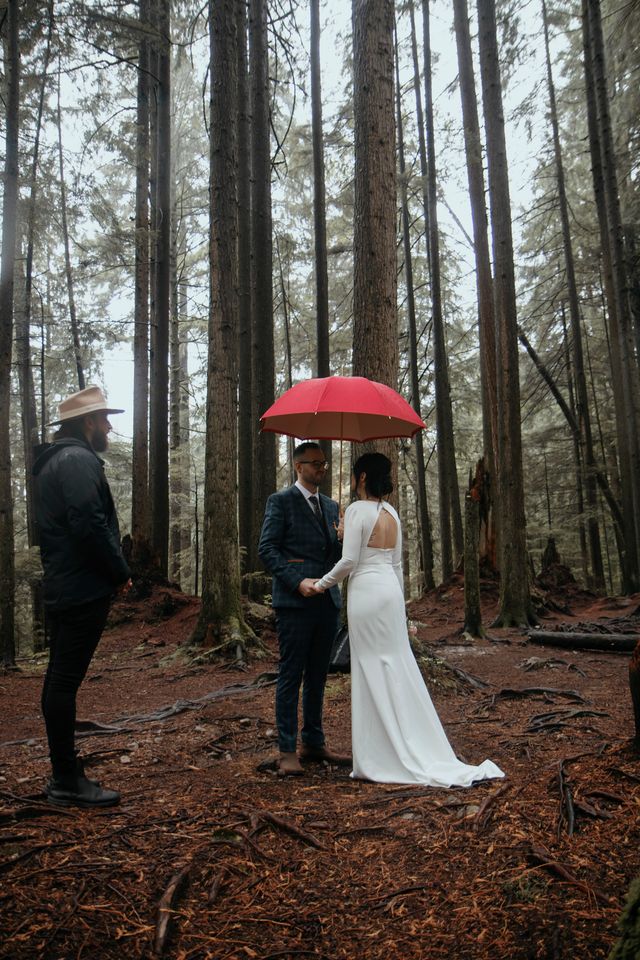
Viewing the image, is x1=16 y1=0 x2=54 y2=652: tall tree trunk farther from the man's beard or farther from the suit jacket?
the suit jacket

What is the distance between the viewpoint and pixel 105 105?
Answer: 51.2 feet

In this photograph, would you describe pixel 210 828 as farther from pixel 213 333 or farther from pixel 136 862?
pixel 213 333

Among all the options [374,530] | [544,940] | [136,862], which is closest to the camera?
[544,940]

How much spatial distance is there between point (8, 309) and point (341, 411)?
687 cm

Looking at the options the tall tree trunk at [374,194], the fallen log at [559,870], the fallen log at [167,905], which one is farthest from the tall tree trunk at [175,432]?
the fallen log at [559,870]

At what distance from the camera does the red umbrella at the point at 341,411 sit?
462cm

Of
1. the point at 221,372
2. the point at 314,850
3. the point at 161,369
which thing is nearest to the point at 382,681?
the point at 314,850

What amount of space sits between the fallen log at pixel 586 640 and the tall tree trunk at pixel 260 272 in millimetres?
5657

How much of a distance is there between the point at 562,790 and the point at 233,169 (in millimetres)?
9219

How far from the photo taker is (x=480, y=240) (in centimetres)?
1405

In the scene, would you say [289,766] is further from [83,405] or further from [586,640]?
[586,640]

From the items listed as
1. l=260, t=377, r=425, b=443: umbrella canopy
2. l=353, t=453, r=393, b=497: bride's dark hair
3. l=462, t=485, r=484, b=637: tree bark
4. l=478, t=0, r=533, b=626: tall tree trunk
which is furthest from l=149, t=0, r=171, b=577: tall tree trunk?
l=353, t=453, r=393, b=497: bride's dark hair

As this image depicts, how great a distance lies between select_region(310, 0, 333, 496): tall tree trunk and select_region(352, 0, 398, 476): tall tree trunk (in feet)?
25.9

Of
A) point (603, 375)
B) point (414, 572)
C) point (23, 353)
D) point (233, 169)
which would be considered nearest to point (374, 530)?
point (233, 169)
